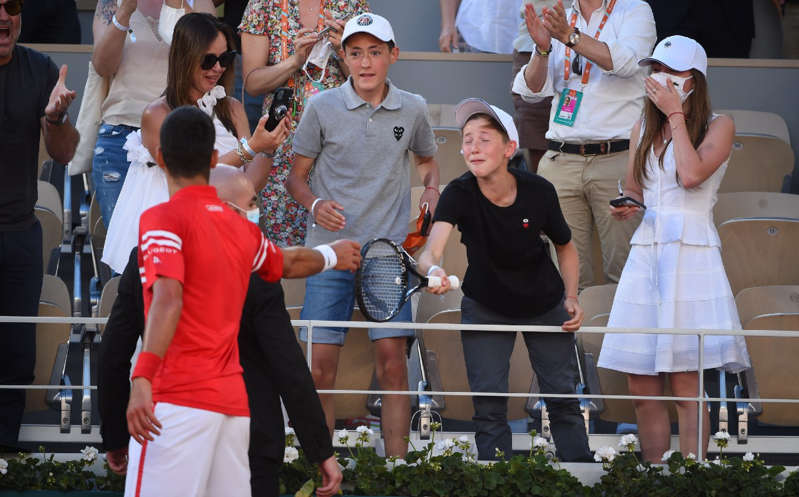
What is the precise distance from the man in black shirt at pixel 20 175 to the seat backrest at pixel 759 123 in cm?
388

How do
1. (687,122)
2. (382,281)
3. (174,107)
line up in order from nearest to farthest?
(382,281)
(174,107)
(687,122)

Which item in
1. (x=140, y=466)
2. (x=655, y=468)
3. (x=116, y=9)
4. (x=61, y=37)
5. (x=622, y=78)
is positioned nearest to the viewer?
(x=140, y=466)

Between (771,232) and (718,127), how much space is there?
0.89 metres

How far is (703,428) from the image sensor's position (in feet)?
14.6

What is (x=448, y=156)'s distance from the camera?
6.59 meters

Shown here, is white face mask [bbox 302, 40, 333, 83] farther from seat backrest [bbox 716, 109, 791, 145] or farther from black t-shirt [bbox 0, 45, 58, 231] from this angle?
seat backrest [bbox 716, 109, 791, 145]

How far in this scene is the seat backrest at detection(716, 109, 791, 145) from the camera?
273 inches

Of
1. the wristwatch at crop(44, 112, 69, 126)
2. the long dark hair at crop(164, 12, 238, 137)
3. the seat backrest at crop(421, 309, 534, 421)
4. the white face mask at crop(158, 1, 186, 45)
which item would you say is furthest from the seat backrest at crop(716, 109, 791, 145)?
the wristwatch at crop(44, 112, 69, 126)

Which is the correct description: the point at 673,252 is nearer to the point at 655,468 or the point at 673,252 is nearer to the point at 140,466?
the point at 655,468

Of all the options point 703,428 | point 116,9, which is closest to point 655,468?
point 703,428

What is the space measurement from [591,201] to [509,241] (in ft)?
4.52

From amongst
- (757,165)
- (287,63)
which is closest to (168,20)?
(287,63)

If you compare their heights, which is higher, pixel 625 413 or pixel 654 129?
pixel 654 129

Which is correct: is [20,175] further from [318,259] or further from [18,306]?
[318,259]
